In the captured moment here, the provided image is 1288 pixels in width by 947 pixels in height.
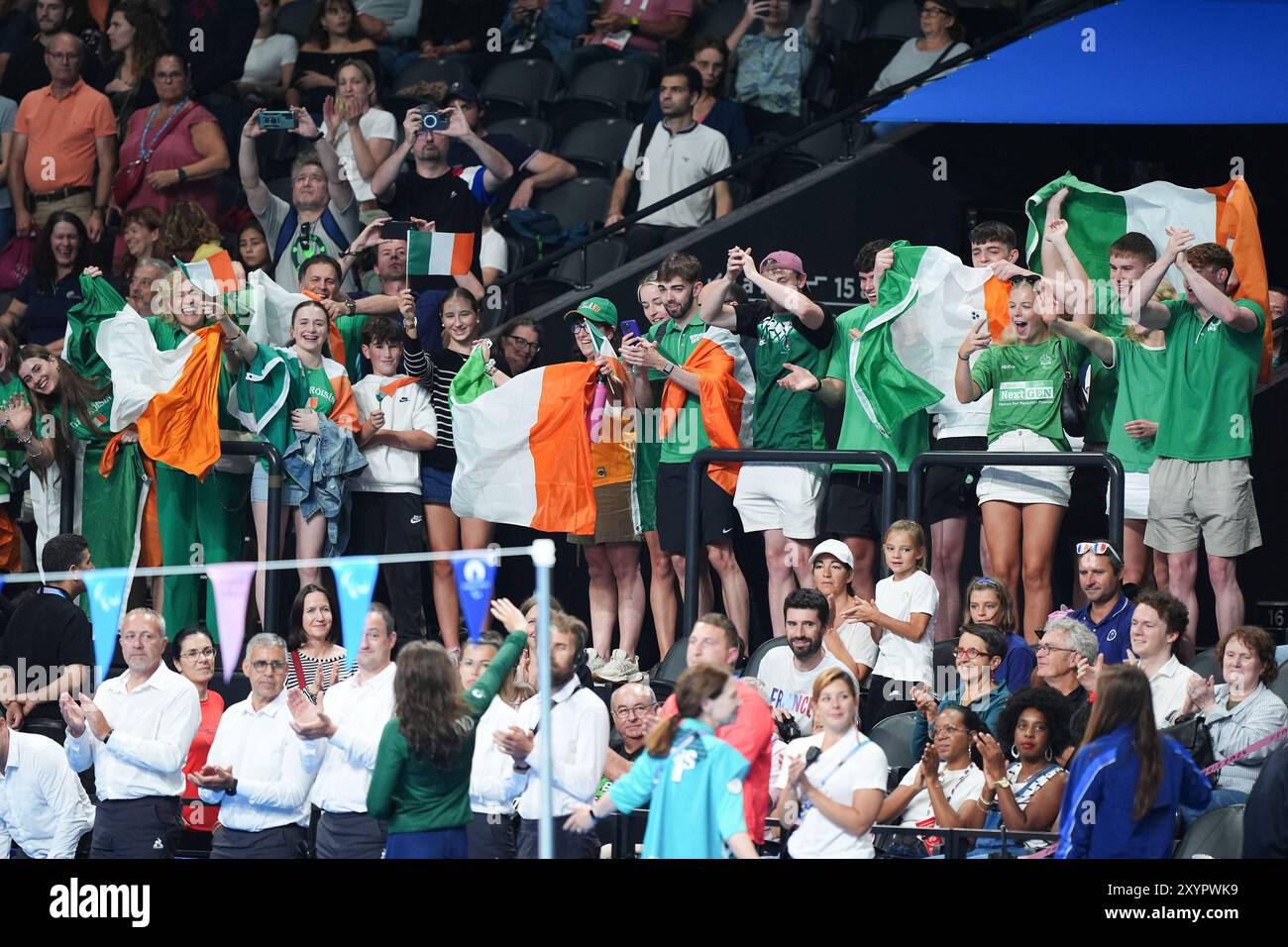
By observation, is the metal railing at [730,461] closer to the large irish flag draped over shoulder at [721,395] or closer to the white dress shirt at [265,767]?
the large irish flag draped over shoulder at [721,395]

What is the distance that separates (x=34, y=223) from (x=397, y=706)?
603 centimetres

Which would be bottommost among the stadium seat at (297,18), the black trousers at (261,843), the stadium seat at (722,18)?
the black trousers at (261,843)

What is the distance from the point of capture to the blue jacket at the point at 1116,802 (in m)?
7.46

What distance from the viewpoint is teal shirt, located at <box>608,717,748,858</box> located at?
734 centimetres

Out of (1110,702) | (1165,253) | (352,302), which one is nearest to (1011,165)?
(1165,253)

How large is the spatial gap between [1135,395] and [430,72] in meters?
5.52

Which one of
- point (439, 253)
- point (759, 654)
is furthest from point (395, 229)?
point (759, 654)

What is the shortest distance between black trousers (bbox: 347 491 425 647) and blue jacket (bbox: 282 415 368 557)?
22 centimetres

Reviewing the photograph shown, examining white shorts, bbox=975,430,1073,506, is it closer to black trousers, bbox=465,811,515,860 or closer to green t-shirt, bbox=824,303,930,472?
green t-shirt, bbox=824,303,930,472

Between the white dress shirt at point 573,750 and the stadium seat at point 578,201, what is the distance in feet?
14.6

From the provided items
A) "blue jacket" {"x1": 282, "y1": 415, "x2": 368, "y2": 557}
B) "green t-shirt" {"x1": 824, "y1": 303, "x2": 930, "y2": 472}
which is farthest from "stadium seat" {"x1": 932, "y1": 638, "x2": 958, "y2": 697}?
"blue jacket" {"x1": 282, "y1": 415, "x2": 368, "y2": 557}

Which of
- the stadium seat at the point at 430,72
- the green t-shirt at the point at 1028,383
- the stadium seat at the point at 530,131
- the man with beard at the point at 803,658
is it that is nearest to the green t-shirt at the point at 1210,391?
the green t-shirt at the point at 1028,383

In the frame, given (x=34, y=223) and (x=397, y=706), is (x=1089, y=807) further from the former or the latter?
(x=34, y=223)

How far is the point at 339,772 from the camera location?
878 cm
